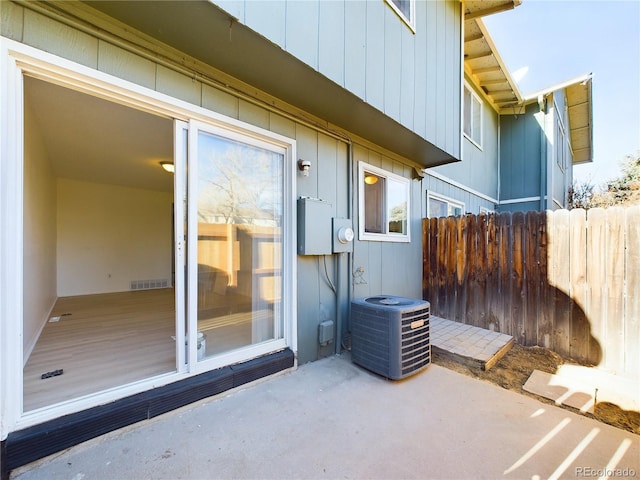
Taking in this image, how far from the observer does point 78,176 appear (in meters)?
5.47

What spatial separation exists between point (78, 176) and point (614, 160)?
732 inches

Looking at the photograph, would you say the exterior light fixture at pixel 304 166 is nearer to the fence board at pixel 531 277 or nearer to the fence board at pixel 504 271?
the fence board at pixel 504 271

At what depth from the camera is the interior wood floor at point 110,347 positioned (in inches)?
83.0

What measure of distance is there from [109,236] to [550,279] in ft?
26.4

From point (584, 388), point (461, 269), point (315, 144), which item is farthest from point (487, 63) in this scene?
point (584, 388)

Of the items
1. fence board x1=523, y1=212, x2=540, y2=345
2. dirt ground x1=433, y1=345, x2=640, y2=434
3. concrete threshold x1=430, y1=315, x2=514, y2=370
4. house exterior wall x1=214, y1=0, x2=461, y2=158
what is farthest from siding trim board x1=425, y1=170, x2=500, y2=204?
dirt ground x1=433, y1=345, x2=640, y2=434

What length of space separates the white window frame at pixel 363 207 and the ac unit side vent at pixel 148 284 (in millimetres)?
5706

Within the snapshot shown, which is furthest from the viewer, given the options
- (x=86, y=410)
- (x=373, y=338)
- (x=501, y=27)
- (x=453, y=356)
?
(x=501, y=27)

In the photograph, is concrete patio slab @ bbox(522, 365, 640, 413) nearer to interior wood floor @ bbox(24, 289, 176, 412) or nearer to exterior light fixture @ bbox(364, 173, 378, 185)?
exterior light fixture @ bbox(364, 173, 378, 185)

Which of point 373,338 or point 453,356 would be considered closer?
point 373,338

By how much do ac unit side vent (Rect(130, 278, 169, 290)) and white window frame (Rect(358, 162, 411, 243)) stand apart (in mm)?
5706

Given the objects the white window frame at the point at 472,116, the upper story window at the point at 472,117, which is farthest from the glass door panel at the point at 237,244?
the upper story window at the point at 472,117

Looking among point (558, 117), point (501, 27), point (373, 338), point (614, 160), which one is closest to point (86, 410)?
point (373, 338)

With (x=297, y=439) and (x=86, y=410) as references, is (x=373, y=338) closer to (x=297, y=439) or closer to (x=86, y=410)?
(x=297, y=439)
